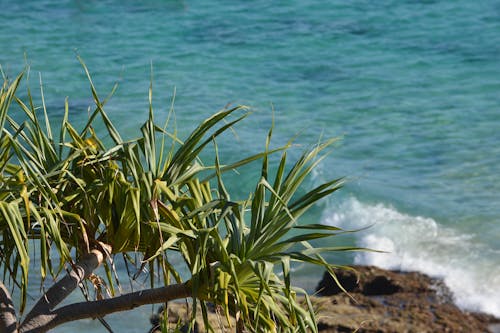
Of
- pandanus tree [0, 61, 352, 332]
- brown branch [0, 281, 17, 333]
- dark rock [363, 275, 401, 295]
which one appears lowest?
dark rock [363, 275, 401, 295]

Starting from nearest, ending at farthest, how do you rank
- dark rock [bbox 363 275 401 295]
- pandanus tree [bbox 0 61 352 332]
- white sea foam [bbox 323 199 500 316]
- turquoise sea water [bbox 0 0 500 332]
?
1. pandanus tree [bbox 0 61 352 332]
2. dark rock [bbox 363 275 401 295]
3. white sea foam [bbox 323 199 500 316]
4. turquoise sea water [bbox 0 0 500 332]

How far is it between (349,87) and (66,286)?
12407mm

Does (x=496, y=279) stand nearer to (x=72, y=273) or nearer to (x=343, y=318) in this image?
(x=343, y=318)

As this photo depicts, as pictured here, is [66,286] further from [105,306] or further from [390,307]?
[390,307]

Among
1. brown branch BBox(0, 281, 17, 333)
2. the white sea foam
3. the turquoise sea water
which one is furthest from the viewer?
the turquoise sea water

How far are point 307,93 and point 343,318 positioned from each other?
331 inches

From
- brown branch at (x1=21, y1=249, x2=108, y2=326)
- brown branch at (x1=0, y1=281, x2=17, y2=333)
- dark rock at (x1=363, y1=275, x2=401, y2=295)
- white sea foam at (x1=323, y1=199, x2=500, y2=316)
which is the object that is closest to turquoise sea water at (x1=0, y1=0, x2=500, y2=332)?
white sea foam at (x1=323, y1=199, x2=500, y2=316)

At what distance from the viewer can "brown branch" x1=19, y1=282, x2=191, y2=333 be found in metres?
4.65

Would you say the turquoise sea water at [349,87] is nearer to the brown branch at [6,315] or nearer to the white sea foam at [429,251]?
the white sea foam at [429,251]

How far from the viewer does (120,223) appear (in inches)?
190

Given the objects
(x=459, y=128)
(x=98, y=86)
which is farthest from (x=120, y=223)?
(x=98, y=86)

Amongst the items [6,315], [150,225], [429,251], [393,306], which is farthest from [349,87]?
[6,315]

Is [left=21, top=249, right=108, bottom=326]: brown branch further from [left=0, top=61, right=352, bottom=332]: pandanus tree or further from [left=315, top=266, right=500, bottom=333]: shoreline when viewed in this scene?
[left=315, top=266, right=500, bottom=333]: shoreline

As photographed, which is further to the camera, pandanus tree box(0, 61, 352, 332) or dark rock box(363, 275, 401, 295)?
dark rock box(363, 275, 401, 295)
